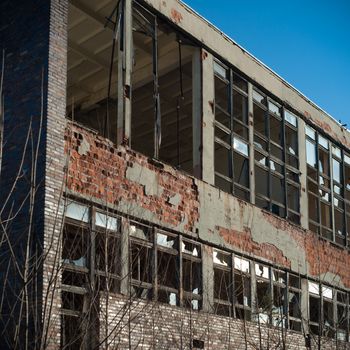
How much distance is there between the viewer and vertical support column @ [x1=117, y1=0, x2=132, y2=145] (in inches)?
581

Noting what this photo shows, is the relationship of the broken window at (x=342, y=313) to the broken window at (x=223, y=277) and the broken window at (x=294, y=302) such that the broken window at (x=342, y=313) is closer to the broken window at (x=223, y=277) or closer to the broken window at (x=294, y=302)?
the broken window at (x=294, y=302)

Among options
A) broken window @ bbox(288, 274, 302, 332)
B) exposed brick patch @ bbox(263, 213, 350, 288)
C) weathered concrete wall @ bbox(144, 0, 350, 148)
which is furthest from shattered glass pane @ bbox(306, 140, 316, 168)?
broken window @ bbox(288, 274, 302, 332)

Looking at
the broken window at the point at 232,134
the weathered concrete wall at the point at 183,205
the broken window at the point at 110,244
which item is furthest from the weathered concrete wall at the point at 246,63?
the broken window at the point at 110,244

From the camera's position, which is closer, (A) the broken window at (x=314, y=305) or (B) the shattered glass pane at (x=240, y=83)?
(B) the shattered glass pane at (x=240, y=83)

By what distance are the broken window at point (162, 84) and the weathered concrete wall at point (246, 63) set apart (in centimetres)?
28

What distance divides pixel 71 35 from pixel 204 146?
4.61 m

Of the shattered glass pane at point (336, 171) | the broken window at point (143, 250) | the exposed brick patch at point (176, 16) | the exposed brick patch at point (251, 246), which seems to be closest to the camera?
the broken window at point (143, 250)

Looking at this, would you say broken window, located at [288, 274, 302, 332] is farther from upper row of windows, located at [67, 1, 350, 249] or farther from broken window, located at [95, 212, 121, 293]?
broken window, located at [95, 212, 121, 293]

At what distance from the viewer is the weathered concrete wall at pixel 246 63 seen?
1688cm

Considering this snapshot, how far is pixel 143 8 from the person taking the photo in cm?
1598

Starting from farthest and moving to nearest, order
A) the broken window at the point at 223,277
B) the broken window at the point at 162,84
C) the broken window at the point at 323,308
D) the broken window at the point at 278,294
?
the broken window at the point at 323,308 < the broken window at the point at 278,294 < the broken window at the point at 223,277 < the broken window at the point at 162,84

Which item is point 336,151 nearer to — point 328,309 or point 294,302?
point 328,309

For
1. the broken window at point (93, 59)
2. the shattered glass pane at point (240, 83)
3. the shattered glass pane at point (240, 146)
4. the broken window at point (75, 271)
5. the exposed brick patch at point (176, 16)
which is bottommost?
the broken window at point (75, 271)

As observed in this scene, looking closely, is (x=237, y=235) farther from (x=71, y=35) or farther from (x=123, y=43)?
(x=71, y=35)
